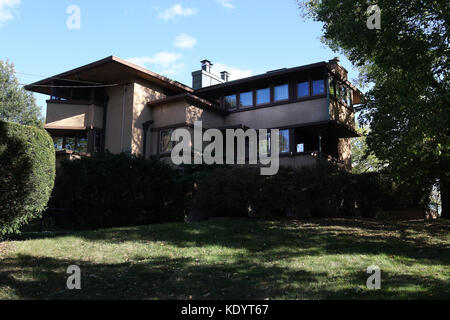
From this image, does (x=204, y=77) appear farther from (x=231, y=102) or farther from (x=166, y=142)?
(x=166, y=142)

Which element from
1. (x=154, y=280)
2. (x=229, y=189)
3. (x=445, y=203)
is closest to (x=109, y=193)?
(x=229, y=189)

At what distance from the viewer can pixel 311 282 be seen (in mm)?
6859

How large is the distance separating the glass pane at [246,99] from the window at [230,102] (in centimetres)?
46

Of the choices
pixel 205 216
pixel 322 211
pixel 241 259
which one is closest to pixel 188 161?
pixel 205 216

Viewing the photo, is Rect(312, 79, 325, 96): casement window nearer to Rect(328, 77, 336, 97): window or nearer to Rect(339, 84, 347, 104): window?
Rect(328, 77, 336, 97): window

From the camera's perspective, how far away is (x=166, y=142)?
20.7 m

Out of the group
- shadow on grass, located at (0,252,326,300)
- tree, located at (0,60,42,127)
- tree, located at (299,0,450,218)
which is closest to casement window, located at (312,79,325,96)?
tree, located at (299,0,450,218)

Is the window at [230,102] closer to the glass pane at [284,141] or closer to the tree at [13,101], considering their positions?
the glass pane at [284,141]

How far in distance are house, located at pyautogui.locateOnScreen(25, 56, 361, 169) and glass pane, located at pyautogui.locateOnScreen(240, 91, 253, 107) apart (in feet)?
0.06

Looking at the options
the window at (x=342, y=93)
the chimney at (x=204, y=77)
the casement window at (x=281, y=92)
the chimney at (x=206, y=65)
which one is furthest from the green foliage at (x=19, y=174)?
the chimney at (x=206, y=65)

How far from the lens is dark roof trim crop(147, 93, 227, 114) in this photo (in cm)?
1981

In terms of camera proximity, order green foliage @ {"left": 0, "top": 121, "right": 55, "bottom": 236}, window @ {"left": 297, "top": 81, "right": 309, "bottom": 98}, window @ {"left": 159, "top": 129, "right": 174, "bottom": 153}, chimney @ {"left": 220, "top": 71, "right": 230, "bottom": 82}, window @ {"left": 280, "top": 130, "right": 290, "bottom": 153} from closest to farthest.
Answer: green foliage @ {"left": 0, "top": 121, "right": 55, "bottom": 236} < window @ {"left": 280, "top": 130, "right": 290, "bottom": 153} < window @ {"left": 297, "top": 81, "right": 309, "bottom": 98} < window @ {"left": 159, "top": 129, "right": 174, "bottom": 153} < chimney @ {"left": 220, "top": 71, "right": 230, "bottom": 82}

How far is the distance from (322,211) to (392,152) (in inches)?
144

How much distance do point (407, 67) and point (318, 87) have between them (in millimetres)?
7197
